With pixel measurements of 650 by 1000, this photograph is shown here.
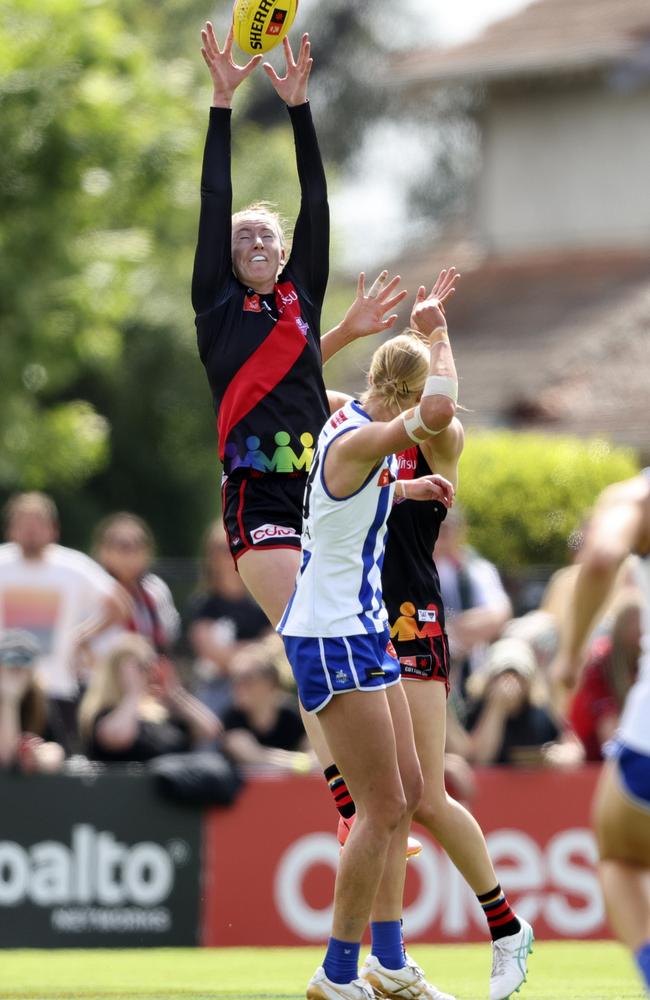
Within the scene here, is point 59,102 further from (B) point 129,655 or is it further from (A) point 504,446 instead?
(B) point 129,655

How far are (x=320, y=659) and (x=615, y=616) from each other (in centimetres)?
538

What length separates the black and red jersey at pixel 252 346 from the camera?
22.8ft

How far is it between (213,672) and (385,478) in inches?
246

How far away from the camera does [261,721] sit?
1177 centimetres

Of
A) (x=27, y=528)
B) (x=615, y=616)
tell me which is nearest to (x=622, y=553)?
(x=615, y=616)

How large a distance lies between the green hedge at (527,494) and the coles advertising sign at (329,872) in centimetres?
775

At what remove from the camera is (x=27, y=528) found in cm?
1176

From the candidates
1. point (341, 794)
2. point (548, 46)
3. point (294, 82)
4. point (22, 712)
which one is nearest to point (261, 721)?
point (22, 712)

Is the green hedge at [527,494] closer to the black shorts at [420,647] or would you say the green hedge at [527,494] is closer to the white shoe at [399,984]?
the black shorts at [420,647]

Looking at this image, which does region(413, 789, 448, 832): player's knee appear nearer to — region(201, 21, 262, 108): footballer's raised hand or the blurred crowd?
region(201, 21, 262, 108): footballer's raised hand

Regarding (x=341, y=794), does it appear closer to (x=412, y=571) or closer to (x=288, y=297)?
(x=412, y=571)

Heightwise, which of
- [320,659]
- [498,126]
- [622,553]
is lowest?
[320,659]

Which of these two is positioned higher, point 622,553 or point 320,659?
point 622,553

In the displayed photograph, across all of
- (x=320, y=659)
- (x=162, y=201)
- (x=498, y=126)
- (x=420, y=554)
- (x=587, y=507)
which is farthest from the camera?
(x=498, y=126)
